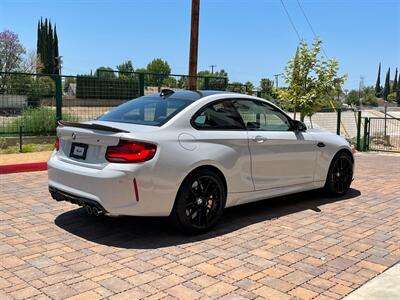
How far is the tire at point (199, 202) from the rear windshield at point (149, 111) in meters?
0.75

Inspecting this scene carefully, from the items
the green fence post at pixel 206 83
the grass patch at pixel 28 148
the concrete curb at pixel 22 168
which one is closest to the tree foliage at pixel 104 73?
the grass patch at pixel 28 148

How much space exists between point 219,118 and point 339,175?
2760 mm

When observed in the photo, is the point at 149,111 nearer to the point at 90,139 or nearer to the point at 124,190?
the point at 90,139

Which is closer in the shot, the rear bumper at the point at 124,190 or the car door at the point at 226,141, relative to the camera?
the rear bumper at the point at 124,190

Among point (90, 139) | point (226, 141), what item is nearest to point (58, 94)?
point (90, 139)

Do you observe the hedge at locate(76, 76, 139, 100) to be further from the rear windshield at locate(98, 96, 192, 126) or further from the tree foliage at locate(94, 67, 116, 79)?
the rear windshield at locate(98, 96, 192, 126)

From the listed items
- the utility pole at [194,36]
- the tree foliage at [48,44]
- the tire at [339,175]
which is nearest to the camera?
the tire at [339,175]

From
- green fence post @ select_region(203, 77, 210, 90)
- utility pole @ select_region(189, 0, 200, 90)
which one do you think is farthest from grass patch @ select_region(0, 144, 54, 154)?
green fence post @ select_region(203, 77, 210, 90)

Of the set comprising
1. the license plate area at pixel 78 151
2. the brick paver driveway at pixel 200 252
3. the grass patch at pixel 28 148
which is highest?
the license plate area at pixel 78 151

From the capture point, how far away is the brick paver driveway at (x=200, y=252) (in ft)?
12.6

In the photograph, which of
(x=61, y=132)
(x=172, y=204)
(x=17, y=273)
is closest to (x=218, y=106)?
(x=172, y=204)

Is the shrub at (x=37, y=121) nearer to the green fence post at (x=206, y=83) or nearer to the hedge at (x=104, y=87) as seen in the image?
the hedge at (x=104, y=87)

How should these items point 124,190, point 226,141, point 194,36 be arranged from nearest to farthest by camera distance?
point 124,190
point 226,141
point 194,36

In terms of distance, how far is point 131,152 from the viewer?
4.70m
